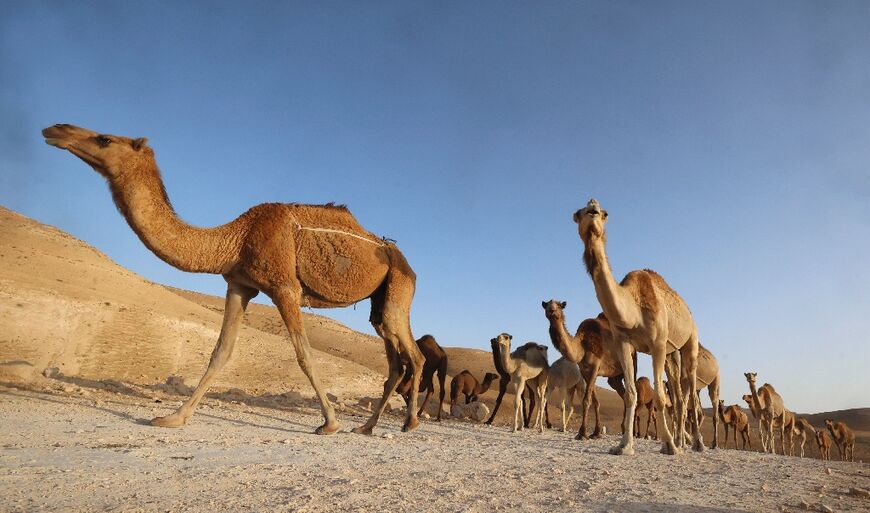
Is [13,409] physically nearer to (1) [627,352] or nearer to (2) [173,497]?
(2) [173,497]

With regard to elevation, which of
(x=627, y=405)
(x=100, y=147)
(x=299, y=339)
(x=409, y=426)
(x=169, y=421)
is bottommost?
(x=169, y=421)

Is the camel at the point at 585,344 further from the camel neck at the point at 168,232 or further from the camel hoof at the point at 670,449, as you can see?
the camel neck at the point at 168,232

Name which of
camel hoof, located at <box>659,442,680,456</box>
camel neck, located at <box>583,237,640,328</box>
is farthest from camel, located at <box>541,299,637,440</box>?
camel neck, located at <box>583,237,640,328</box>

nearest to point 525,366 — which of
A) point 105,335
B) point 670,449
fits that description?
point 670,449

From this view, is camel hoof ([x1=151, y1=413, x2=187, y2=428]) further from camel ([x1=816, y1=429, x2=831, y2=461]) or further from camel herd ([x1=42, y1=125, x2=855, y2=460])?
camel ([x1=816, y1=429, x2=831, y2=461])

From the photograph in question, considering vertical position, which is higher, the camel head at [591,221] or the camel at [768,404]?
the camel head at [591,221]

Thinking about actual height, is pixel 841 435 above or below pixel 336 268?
below

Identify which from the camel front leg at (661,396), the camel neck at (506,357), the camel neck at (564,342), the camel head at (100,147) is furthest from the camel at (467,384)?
the camel head at (100,147)

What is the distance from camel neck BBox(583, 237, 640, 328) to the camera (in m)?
7.84

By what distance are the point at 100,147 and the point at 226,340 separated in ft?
10.1

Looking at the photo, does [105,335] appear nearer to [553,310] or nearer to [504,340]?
[504,340]

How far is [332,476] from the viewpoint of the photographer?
431 centimetres

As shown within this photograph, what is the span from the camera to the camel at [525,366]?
15.2 meters

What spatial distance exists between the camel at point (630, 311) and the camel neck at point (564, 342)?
10.8 ft
